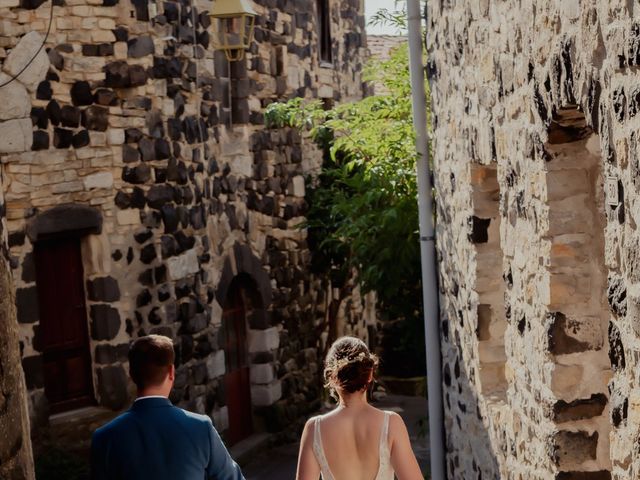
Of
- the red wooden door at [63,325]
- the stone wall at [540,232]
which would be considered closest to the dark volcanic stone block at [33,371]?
the red wooden door at [63,325]

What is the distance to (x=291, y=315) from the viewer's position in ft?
43.5

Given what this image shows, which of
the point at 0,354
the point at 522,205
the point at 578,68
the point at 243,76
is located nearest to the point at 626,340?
the point at 578,68

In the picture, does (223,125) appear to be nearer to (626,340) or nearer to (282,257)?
(282,257)

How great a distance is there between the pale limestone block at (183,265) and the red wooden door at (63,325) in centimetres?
86

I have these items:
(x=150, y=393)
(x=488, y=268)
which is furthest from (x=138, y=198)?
(x=150, y=393)

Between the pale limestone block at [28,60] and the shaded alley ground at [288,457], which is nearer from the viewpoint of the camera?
the pale limestone block at [28,60]

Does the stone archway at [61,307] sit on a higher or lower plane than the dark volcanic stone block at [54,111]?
lower

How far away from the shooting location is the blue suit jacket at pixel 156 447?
13.0 feet

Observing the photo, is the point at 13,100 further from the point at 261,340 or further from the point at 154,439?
the point at 154,439

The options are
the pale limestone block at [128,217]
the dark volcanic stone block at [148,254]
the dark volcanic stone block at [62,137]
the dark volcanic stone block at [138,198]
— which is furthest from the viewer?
the dark volcanic stone block at [148,254]

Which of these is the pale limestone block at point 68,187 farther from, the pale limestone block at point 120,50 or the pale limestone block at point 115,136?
the pale limestone block at point 120,50

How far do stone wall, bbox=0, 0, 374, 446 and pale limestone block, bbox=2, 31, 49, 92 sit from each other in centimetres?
1

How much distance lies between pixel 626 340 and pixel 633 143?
24.4 inches

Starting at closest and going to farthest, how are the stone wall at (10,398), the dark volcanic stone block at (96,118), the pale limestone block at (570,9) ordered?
the pale limestone block at (570,9) → the stone wall at (10,398) → the dark volcanic stone block at (96,118)
